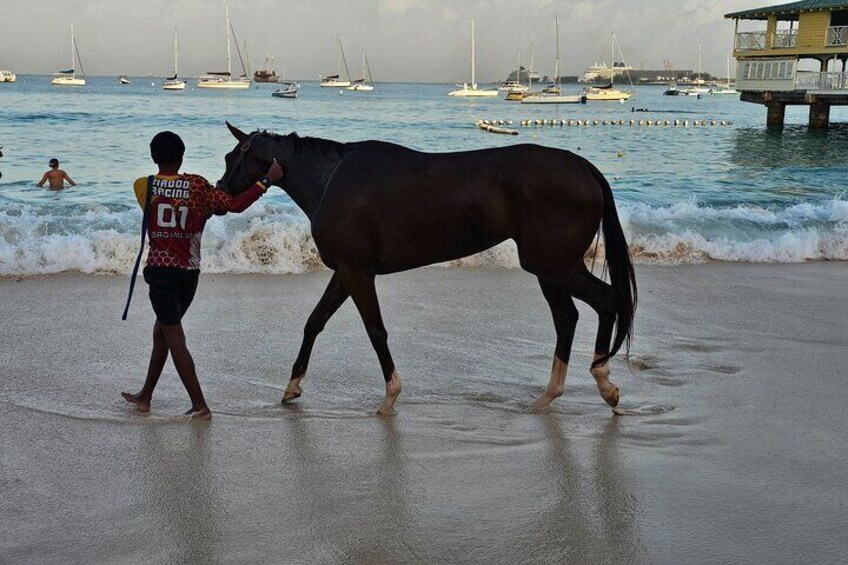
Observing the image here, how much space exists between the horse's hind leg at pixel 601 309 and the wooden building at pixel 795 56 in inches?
1756

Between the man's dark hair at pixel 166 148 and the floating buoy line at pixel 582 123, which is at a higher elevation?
the man's dark hair at pixel 166 148

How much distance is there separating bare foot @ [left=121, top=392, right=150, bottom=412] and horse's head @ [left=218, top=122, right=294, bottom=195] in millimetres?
1316

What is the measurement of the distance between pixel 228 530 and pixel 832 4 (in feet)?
158

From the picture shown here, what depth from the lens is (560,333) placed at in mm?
5527

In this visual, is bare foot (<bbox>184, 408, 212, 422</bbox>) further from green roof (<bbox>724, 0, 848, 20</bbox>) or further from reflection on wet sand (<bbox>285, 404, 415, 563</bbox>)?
green roof (<bbox>724, 0, 848, 20</bbox>)

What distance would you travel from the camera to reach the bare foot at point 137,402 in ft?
17.1

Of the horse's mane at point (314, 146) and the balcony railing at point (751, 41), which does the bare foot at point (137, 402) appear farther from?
the balcony railing at point (751, 41)

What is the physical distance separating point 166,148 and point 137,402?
56.7 inches

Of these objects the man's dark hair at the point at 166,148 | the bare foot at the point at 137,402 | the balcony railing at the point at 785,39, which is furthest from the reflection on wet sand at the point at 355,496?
the balcony railing at the point at 785,39

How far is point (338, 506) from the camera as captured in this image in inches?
154

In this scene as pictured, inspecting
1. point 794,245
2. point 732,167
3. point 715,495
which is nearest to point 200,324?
point 715,495

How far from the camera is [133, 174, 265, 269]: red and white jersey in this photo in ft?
16.6

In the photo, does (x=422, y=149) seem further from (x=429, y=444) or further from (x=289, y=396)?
(x=429, y=444)

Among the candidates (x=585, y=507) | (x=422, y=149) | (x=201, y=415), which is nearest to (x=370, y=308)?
(x=201, y=415)
